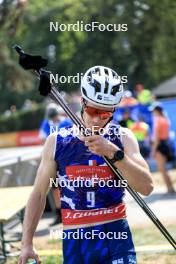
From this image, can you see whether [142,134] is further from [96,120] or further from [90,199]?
[96,120]

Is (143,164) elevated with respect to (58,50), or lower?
lower

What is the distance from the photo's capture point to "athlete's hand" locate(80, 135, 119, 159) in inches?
128

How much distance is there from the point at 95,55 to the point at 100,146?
165 feet

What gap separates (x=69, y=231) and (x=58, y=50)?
56480mm

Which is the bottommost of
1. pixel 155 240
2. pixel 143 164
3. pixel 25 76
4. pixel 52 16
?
pixel 155 240

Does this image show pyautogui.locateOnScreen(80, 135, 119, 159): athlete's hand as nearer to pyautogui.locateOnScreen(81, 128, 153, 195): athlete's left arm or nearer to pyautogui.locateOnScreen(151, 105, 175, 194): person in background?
pyautogui.locateOnScreen(81, 128, 153, 195): athlete's left arm

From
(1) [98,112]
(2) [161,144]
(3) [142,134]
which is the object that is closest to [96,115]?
(1) [98,112]

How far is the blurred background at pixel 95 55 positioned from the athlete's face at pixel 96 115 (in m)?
8.35

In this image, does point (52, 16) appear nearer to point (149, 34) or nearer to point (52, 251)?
point (149, 34)

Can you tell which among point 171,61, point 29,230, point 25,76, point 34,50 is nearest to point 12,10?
point 25,76

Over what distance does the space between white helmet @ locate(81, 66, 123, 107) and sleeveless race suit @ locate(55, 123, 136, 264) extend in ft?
0.66

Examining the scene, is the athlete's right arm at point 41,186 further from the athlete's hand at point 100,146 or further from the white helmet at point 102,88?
the athlete's hand at point 100,146

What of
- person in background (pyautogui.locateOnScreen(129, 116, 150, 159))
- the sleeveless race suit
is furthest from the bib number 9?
person in background (pyautogui.locateOnScreen(129, 116, 150, 159))

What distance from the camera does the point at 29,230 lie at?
368 cm
